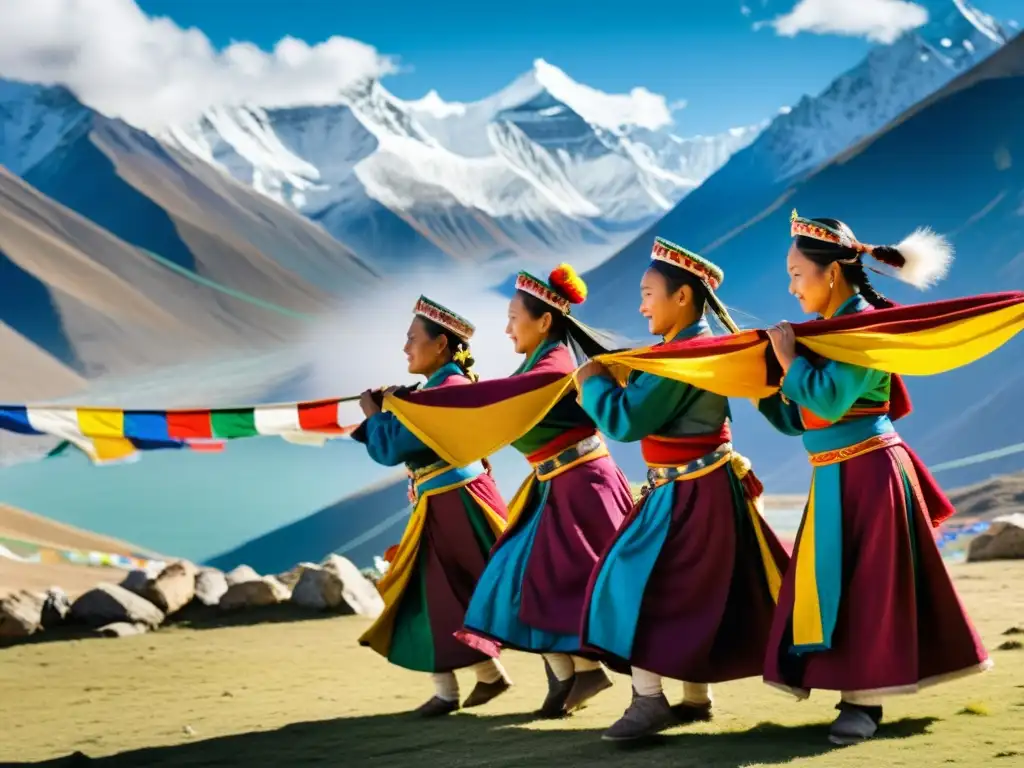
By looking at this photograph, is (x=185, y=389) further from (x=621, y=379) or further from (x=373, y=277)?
(x=621, y=379)

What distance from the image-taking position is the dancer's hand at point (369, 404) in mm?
4648

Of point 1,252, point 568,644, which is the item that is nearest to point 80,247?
point 1,252

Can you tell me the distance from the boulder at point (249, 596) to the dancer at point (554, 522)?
4.56m

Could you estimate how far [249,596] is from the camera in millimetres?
8703

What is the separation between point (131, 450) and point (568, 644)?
2.35 metres

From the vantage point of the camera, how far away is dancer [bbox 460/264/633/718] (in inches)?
163

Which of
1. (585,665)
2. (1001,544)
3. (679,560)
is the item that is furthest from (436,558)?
(1001,544)

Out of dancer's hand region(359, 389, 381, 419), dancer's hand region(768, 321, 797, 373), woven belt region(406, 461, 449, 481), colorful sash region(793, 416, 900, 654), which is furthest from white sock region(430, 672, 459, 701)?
dancer's hand region(768, 321, 797, 373)

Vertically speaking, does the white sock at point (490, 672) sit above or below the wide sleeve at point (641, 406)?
below

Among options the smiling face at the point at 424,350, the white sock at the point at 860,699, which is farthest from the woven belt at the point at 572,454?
the white sock at the point at 860,699

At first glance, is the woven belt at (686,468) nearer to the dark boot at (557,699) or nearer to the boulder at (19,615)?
the dark boot at (557,699)

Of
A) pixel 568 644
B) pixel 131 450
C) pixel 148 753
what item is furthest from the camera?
pixel 131 450

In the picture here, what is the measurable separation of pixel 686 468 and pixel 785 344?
51 centimetres

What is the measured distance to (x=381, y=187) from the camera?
2462 centimetres
